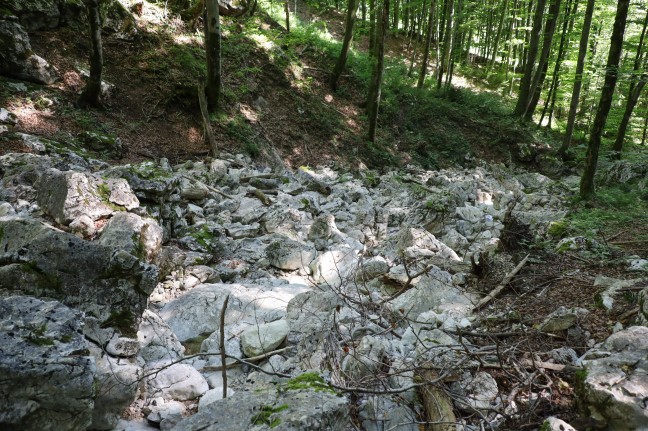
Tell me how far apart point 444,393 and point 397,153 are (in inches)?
484

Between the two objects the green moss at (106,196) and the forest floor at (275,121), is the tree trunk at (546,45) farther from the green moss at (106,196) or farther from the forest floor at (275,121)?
the green moss at (106,196)

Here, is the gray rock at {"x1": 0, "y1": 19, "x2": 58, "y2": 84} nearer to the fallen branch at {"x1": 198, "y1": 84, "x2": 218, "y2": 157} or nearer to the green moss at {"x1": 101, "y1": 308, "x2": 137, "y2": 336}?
the fallen branch at {"x1": 198, "y1": 84, "x2": 218, "y2": 157}

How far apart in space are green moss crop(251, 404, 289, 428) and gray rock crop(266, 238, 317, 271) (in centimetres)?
366

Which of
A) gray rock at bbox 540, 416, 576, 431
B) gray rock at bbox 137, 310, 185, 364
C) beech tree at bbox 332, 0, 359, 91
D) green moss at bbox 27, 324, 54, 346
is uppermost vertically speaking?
beech tree at bbox 332, 0, 359, 91

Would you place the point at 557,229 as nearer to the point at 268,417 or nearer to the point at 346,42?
the point at 268,417

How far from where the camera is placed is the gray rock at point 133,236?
13.3ft

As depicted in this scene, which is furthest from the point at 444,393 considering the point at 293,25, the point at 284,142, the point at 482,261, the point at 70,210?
the point at 293,25

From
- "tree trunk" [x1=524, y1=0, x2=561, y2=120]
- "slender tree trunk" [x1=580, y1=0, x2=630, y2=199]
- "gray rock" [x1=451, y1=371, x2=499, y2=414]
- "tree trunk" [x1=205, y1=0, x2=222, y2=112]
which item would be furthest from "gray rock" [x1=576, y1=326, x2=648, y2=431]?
"tree trunk" [x1=524, y1=0, x2=561, y2=120]

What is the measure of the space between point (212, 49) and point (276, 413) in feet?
32.5

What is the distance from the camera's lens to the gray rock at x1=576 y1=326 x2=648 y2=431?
1964 millimetres

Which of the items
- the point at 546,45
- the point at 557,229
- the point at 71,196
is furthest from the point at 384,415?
the point at 546,45

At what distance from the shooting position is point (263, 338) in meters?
3.23

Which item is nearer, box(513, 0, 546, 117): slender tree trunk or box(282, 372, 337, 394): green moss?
box(282, 372, 337, 394): green moss

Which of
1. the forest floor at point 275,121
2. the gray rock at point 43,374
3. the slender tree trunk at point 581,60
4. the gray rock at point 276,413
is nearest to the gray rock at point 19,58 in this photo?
the forest floor at point 275,121
